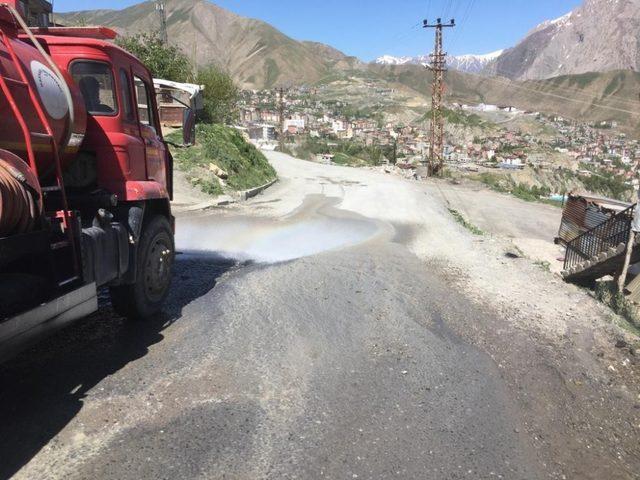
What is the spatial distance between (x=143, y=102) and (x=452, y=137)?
112 m

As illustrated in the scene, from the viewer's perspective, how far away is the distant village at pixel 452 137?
229 ft

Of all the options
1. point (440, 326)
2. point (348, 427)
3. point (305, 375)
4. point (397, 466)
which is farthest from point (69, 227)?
point (440, 326)

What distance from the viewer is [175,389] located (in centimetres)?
394

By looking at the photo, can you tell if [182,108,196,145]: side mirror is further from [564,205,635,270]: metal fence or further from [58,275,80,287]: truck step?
[564,205,635,270]: metal fence

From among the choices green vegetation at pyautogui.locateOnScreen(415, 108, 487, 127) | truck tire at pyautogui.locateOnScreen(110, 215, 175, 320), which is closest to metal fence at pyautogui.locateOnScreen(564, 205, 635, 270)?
truck tire at pyautogui.locateOnScreen(110, 215, 175, 320)

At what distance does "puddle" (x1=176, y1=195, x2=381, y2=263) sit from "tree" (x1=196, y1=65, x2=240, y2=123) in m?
14.5

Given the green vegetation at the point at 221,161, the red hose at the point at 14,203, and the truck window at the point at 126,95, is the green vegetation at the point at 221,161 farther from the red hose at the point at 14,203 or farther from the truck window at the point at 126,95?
the red hose at the point at 14,203

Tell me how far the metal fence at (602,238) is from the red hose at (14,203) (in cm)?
935

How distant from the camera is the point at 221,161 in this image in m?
19.0

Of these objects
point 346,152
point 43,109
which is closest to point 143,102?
point 43,109

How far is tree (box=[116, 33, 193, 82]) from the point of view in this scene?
23.0m

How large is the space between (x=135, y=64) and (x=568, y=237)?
13864mm

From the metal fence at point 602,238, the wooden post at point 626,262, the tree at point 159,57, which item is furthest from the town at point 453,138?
the wooden post at point 626,262

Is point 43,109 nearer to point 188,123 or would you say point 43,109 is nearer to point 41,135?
point 41,135
